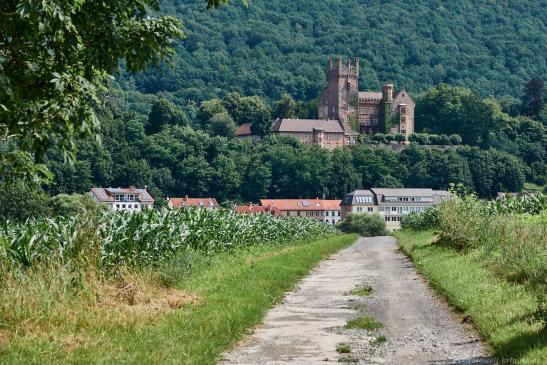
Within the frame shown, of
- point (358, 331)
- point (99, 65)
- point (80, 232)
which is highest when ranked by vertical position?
point (99, 65)

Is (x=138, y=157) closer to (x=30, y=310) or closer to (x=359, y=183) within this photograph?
(x=359, y=183)

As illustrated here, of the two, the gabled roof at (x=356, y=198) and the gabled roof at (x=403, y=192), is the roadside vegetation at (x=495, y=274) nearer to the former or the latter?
the gabled roof at (x=356, y=198)

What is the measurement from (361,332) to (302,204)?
530ft

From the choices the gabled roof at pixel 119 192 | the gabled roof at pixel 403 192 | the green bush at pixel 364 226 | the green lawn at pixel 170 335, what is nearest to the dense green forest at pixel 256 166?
the gabled roof at pixel 119 192

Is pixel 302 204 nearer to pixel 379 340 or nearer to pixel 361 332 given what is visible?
pixel 361 332

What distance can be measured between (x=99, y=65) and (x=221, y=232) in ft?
72.5

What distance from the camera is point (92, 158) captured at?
154 meters

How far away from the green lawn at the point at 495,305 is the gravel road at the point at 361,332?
308 millimetres

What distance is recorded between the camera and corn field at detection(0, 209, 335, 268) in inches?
700

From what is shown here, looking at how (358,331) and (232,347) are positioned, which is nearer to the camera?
(232,347)

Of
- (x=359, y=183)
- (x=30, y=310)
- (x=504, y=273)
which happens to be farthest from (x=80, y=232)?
(x=359, y=183)

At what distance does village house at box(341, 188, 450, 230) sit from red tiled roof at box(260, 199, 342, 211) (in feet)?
6.99

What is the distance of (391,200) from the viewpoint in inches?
7136

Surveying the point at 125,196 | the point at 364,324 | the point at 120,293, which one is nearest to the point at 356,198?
the point at 125,196
